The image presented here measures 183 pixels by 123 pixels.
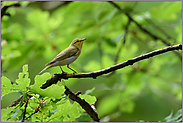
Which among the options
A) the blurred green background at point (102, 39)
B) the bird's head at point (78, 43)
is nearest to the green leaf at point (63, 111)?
the bird's head at point (78, 43)

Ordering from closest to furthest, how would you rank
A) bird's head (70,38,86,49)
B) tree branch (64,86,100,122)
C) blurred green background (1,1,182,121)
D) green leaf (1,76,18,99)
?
green leaf (1,76,18,99)
tree branch (64,86,100,122)
bird's head (70,38,86,49)
blurred green background (1,1,182,121)

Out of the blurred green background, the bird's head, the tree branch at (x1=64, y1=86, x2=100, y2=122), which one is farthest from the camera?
the blurred green background

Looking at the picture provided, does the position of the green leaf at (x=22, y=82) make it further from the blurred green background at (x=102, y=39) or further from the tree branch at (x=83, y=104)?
the blurred green background at (x=102, y=39)

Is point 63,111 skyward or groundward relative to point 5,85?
groundward

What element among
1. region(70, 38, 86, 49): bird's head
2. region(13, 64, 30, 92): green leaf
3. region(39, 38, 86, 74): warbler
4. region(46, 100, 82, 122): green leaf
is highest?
region(70, 38, 86, 49): bird's head

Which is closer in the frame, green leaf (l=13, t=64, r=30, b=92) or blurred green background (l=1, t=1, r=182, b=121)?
green leaf (l=13, t=64, r=30, b=92)

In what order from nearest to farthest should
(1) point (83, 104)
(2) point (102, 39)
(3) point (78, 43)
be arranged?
(1) point (83, 104), (3) point (78, 43), (2) point (102, 39)

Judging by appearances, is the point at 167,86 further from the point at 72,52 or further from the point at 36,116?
the point at 36,116

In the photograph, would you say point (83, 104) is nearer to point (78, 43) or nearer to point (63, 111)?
point (63, 111)

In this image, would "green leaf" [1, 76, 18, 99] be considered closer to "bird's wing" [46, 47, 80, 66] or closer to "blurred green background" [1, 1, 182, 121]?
"bird's wing" [46, 47, 80, 66]

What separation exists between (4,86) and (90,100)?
35 centimetres

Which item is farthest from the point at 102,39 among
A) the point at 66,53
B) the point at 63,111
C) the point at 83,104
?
the point at 63,111

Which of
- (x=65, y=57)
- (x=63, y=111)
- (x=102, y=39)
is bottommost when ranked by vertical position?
(x=63, y=111)

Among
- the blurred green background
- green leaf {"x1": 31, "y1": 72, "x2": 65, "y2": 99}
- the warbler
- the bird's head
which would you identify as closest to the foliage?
green leaf {"x1": 31, "y1": 72, "x2": 65, "y2": 99}
